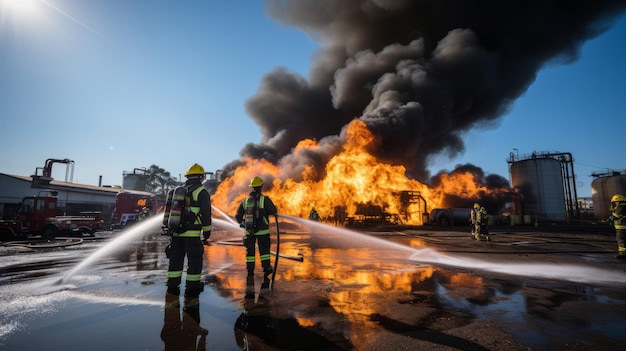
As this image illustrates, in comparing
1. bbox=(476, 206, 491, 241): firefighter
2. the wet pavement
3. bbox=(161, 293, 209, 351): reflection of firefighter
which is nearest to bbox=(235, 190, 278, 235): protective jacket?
the wet pavement

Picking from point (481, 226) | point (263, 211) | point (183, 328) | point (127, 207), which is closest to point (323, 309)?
point (183, 328)

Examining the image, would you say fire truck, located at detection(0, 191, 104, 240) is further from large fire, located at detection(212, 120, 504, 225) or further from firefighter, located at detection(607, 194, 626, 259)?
firefighter, located at detection(607, 194, 626, 259)

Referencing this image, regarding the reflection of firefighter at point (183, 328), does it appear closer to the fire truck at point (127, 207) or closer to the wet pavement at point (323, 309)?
the wet pavement at point (323, 309)

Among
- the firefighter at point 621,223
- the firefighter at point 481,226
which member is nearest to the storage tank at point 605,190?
the firefighter at point 481,226

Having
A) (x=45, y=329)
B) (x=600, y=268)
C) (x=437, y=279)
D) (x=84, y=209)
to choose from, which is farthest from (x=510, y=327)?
(x=84, y=209)

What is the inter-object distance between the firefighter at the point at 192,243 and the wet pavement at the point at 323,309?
0.25m

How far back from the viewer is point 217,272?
19.9 ft

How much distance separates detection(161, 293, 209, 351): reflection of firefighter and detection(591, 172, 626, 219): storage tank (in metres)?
56.5

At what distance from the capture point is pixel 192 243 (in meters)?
4.49

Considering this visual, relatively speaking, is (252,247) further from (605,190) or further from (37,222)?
(605,190)

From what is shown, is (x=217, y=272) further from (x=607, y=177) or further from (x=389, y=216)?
(x=607, y=177)

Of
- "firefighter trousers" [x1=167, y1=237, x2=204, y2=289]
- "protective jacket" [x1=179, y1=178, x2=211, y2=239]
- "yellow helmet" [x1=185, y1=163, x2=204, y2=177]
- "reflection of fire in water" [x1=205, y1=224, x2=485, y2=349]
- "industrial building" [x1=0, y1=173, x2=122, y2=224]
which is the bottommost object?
"reflection of fire in water" [x1=205, y1=224, x2=485, y2=349]

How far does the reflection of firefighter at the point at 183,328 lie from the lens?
2.76m

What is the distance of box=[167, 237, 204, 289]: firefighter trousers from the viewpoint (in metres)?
4.35
